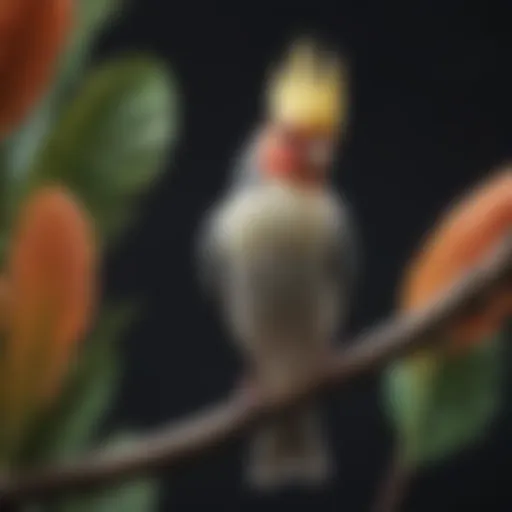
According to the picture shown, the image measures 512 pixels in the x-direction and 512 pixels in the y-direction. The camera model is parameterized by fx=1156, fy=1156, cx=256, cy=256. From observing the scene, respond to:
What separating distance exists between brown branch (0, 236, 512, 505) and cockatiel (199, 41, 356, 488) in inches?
0.7

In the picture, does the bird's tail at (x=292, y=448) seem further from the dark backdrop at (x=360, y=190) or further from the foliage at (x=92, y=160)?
the dark backdrop at (x=360, y=190)

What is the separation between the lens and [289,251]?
0.47 meters

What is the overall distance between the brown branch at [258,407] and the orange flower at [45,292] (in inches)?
2.0

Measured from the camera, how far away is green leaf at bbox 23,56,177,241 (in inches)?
21.2

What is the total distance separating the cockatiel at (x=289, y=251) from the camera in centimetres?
46

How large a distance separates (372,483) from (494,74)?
0.29 m

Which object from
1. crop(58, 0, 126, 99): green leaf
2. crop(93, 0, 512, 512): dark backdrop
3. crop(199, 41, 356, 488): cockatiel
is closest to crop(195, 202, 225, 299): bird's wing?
crop(199, 41, 356, 488): cockatiel

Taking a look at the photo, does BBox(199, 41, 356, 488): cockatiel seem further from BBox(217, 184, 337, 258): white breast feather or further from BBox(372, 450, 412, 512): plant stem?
BBox(372, 450, 412, 512): plant stem

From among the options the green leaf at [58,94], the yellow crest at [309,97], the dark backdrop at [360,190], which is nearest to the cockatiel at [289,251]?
the yellow crest at [309,97]

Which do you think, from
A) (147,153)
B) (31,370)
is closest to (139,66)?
(147,153)

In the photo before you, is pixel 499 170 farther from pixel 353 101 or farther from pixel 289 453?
pixel 289 453

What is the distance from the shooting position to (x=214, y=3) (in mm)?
799

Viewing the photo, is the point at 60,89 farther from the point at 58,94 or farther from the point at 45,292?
the point at 45,292

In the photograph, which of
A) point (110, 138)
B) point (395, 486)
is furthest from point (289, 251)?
point (395, 486)
